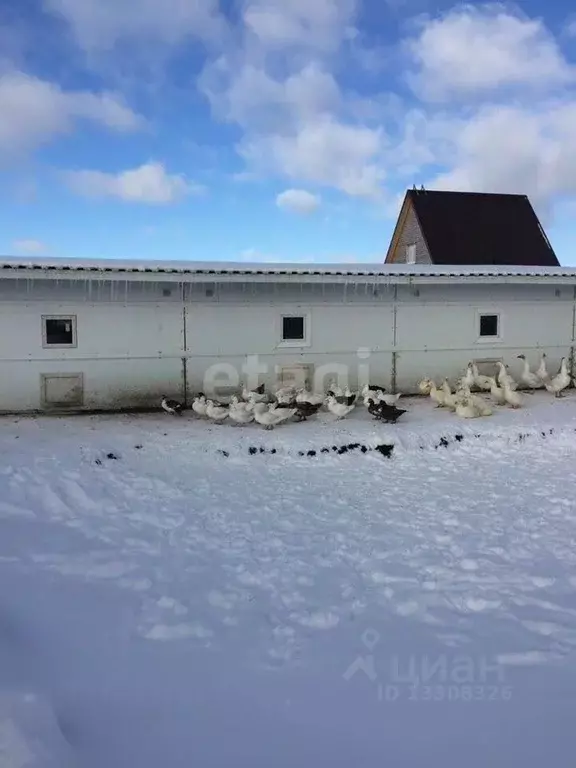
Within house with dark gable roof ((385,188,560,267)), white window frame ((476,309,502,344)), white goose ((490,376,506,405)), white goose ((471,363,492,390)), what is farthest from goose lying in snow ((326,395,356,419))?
house with dark gable roof ((385,188,560,267))

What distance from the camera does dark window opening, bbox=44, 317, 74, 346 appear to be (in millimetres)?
11828

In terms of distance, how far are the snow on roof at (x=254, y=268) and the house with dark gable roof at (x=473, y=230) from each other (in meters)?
6.52

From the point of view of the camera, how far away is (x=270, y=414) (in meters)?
10.8

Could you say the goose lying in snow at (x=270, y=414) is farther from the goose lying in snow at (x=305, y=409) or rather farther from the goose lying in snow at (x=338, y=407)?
the goose lying in snow at (x=338, y=407)

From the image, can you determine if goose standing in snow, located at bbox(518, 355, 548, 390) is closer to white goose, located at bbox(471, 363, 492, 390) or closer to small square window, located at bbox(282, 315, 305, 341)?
white goose, located at bbox(471, 363, 492, 390)

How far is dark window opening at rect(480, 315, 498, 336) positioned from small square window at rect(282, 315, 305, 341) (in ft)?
15.5

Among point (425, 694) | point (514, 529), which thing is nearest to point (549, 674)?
point (425, 694)

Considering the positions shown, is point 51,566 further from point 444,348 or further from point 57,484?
point 444,348

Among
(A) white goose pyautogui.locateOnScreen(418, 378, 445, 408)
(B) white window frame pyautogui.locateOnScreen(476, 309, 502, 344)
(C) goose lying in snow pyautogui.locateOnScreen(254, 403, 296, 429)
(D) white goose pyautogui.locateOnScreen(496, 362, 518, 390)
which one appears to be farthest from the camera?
(B) white window frame pyautogui.locateOnScreen(476, 309, 502, 344)

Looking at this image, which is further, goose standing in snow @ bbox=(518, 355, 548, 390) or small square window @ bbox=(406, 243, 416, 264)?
small square window @ bbox=(406, 243, 416, 264)

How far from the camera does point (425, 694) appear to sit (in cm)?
392

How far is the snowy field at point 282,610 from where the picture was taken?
11.5ft

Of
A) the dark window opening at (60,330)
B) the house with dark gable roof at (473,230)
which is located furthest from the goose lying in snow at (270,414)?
the house with dark gable roof at (473,230)

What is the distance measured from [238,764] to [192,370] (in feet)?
32.3
